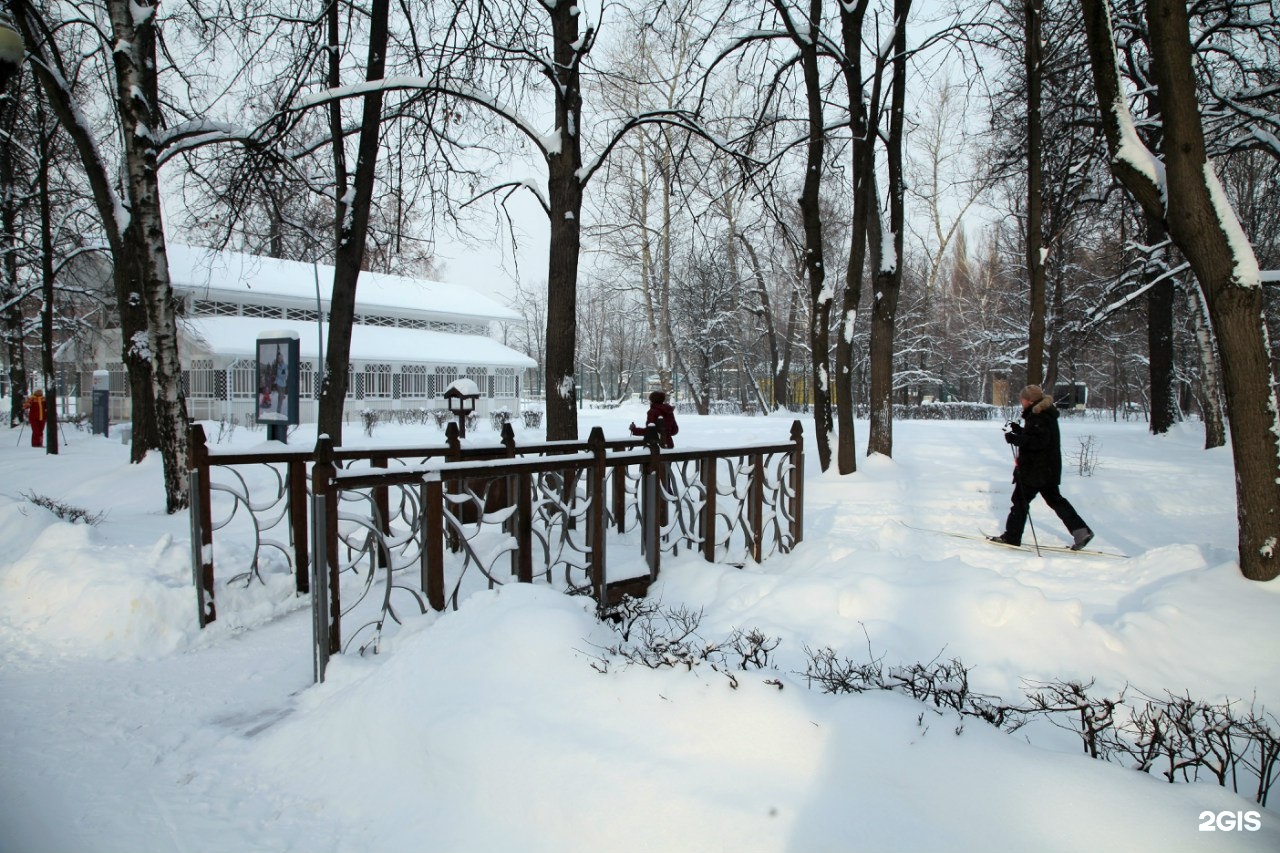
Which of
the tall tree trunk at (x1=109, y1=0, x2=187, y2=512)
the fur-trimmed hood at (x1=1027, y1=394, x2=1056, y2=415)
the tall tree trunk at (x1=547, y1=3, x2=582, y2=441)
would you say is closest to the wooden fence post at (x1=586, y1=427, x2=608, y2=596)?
the tall tree trunk at (x1=547, y1=3, x2=582, y2=441)

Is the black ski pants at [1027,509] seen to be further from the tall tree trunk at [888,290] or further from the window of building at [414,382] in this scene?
the window of building at [414,382]

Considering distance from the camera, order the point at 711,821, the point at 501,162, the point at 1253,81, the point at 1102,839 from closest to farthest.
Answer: the point at 1102,839 < the point at 711,821 < the point at 501,162 < the point at 1253,81

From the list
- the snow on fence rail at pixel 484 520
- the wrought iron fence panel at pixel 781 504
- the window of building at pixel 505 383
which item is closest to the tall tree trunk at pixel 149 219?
the snow on fence rail at pixel 484 520

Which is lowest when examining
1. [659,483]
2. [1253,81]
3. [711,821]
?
[711,821]

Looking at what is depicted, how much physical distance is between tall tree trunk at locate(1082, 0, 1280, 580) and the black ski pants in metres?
2.05

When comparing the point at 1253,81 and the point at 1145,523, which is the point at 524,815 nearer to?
the point at 1145,523

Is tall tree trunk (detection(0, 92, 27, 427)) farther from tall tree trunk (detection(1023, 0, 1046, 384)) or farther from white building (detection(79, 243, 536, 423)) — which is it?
tall tree trunk (detection(1023, 0, 1046, 384))

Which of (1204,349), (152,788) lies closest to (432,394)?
(1204,349)

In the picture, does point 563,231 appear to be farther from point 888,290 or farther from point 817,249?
point 888,290

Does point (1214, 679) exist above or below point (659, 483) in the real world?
below

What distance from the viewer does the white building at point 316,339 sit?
25.9 meters

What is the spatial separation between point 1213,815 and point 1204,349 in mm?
16443

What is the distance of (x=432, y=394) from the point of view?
31.5 metres

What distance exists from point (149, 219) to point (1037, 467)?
9781mm
